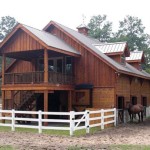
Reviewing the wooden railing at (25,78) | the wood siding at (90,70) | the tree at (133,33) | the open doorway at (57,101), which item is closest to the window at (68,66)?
the wood siding at (90,70)

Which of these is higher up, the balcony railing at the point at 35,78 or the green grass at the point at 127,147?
the balcony railing at the point at 35,78

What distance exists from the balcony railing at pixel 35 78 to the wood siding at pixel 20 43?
1.68 meters

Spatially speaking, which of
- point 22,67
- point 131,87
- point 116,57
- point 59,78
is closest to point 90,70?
point 59,78

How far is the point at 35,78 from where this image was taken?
2117cm

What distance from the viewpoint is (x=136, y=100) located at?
28.5 metres

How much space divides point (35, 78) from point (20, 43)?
102 inches

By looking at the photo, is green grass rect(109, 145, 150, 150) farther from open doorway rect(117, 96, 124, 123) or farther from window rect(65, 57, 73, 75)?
window rect(65, 57, 73, 75)

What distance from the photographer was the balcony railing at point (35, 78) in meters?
21.0

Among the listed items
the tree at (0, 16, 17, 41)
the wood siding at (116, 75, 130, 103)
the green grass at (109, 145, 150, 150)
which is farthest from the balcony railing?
the tree at (0, 16, 17, 41)

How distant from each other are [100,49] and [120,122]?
258 inches

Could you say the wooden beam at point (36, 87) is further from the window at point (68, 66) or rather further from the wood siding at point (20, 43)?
the wood siding at point (20, 43)

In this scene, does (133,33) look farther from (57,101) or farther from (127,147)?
(127,147)

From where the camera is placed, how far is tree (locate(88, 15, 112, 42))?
6556 cm

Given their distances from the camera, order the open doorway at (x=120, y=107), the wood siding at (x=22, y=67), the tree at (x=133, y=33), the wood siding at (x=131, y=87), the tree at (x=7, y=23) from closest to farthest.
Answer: the open doorway at (x=120, y=107) < the wood siding at (x=131, y=87) < the wood siding at (x=22, y=67) < the tree at (x=133, y=33) < the tree at (x=7, y=23)
